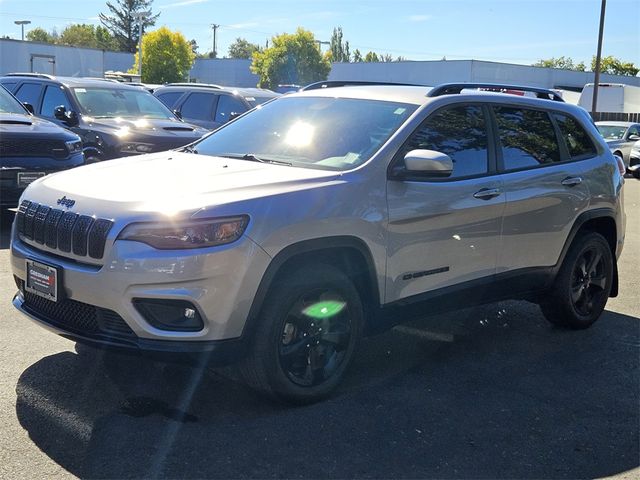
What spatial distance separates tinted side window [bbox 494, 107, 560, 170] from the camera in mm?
5098

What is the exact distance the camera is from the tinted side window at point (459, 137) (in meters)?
4.58

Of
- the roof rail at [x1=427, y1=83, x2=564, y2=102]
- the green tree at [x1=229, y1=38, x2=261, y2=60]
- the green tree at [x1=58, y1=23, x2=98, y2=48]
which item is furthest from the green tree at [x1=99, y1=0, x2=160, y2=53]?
the roof rail at [x1=427, y1=83, x2=564, y2=102]

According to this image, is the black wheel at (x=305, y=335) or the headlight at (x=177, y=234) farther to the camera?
the black wheel at (x=305, y=335)

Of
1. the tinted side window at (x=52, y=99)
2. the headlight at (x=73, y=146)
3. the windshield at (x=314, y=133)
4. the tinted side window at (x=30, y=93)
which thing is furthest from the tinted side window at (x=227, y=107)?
the windshield at (x=314, y=133)

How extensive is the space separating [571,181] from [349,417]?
105 inches

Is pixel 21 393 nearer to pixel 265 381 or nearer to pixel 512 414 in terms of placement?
pixel 265 381

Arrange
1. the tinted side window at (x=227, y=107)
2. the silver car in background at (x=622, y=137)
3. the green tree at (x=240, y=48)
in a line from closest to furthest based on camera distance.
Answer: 1. the tinted side window at (x=227, y=107)
2. the silver car in background at (x=622, y=137)
3. the green tree at (x=240, y=48)

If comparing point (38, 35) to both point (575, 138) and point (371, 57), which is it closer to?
point (371, 57)

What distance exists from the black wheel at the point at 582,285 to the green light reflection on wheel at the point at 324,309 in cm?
228

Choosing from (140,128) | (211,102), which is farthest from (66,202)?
(211,102)

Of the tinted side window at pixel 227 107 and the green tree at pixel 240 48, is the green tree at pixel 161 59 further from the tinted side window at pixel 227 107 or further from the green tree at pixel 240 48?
the green tree at pixel 240 48

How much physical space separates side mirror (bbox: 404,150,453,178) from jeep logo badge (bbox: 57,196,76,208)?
6.09 feet

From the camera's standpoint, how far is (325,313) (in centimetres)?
405

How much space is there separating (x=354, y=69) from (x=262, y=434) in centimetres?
5318
